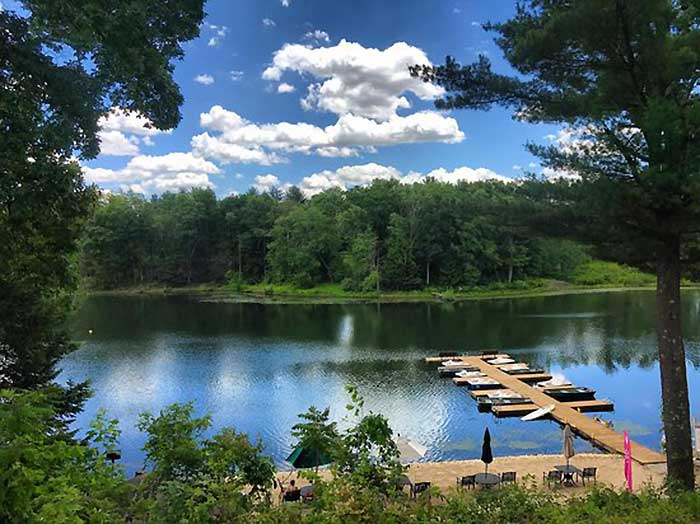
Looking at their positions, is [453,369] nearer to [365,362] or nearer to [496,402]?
[365,362]

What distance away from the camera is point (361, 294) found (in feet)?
190

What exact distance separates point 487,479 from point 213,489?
889 cm

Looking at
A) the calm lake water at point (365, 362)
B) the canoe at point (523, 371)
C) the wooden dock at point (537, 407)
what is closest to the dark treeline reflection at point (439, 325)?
the calm lake water at point (365, 362)

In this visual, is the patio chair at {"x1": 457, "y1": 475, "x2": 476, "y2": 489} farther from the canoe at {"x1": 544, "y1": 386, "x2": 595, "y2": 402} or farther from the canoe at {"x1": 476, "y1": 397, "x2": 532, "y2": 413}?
the canoe at {"x1": 544, "y1": 386, "x2": 595, "y2": 402}

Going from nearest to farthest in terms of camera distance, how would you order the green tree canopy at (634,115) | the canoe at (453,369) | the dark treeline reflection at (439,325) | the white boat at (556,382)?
the green tree canopy at (634,115)
the white boat at (556,382)
the canoe at (453,369)
the dark treeline reflection at (439,325)

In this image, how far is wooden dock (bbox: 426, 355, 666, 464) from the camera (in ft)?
47.6

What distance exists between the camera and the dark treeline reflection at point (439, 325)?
29891 millimetres

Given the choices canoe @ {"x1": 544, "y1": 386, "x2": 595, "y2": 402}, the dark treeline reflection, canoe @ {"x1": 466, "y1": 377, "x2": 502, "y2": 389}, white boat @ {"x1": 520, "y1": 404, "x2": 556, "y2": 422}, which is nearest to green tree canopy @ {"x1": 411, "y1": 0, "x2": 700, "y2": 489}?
white boat @ {"x1": 520, "y1": 404, "x2": 556, "y2": 422}

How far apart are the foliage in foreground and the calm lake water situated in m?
9.57

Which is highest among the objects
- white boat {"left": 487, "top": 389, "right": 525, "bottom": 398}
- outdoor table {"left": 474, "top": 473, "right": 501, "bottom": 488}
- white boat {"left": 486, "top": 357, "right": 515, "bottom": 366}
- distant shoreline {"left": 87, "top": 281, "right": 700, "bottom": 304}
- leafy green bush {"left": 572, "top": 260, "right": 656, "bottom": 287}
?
leafy green bush {"left": 572, "top": 260, "right": 656, "bottom": 287}

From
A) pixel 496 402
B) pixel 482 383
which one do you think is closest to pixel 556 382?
pixel 482 383

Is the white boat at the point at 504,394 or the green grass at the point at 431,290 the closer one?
the white boat at the point at 504,394

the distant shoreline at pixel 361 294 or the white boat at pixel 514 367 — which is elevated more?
the distant shoreline at pixel 361 294

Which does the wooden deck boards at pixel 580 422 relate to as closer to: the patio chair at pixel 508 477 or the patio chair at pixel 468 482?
the patio chair at pixel 508 477
